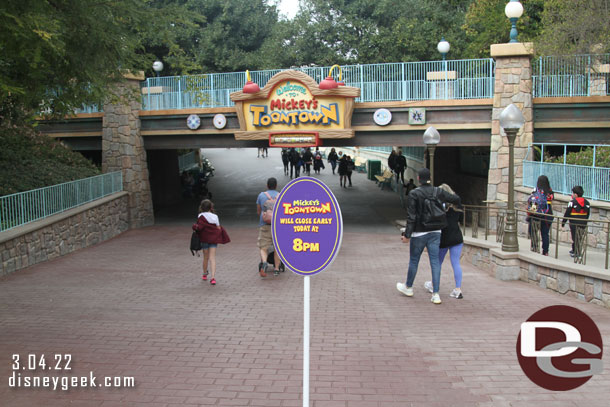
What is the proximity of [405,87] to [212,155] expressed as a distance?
32752 mm

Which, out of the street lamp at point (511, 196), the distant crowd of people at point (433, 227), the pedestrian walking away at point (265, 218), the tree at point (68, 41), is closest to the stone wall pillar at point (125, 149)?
the tree at point (68, 41)

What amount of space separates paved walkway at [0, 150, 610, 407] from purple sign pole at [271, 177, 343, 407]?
151cm

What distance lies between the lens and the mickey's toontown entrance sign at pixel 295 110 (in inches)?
703

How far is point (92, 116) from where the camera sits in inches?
822

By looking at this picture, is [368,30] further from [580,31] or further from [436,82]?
[580,31]

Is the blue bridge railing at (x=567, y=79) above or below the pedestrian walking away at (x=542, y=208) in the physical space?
above

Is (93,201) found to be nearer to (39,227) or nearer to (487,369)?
(39,227)

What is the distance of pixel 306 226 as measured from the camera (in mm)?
4391

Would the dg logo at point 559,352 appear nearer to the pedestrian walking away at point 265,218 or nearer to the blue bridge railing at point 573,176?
the pedestrian walking away at point 265,218

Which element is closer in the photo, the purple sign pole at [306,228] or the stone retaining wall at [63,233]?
the purple sign pole at [306,228]

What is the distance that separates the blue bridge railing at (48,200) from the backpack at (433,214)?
8923 millimetres

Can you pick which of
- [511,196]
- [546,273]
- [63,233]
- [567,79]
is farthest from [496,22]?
[63,233]

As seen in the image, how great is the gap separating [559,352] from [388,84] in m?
13.9

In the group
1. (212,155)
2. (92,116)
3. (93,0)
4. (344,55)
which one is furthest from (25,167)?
(212,155)
